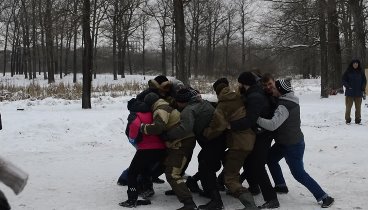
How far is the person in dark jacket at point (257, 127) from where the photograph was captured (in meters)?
5.69

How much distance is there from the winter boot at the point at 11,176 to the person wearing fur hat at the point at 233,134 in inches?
124

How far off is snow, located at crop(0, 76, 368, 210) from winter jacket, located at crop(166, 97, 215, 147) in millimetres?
990

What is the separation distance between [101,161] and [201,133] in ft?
11.5

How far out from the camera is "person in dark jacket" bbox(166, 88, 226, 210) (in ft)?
18.8

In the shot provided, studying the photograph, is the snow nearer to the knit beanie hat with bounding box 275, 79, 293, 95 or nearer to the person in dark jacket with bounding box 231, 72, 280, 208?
the person in dark jacket with bounding box 231, 72, 280, 208

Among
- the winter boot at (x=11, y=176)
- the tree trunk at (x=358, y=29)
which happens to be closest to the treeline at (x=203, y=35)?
the tree trunk at (x=358, y=29)

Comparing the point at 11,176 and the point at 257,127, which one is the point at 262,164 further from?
the point at 11,176

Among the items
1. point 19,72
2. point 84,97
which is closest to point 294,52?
point 84,97

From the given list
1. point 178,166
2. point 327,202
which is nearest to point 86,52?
point 178,166

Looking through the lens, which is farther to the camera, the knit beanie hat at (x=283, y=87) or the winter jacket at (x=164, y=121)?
the knit beanie hat at (x=283, y=87)

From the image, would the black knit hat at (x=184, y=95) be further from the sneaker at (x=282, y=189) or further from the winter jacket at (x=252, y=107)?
the sneaker at (x=282, y=189)

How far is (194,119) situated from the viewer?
5762 mm

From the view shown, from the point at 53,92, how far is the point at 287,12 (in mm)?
12192

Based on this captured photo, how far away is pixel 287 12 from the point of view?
23.1 meters
